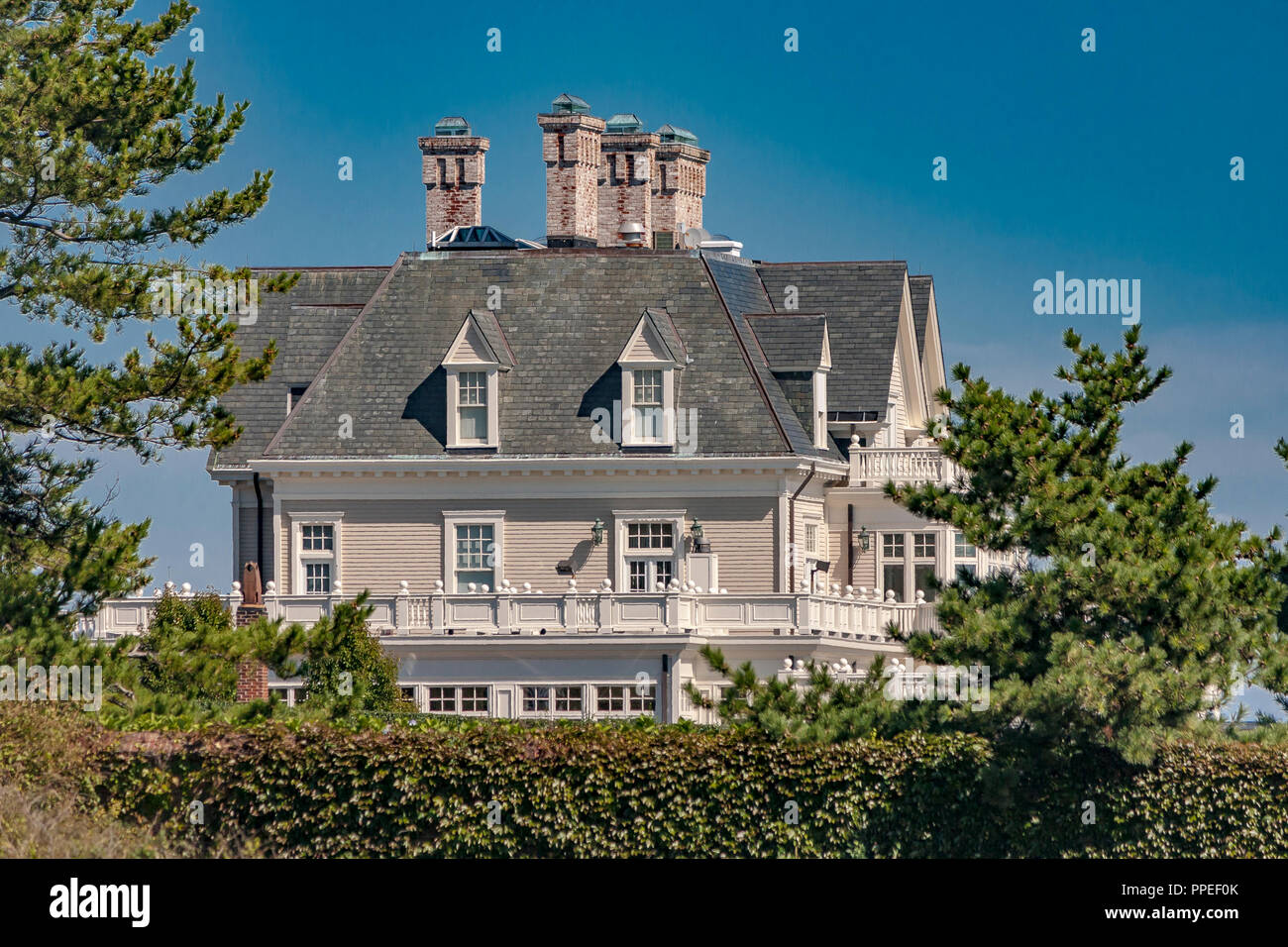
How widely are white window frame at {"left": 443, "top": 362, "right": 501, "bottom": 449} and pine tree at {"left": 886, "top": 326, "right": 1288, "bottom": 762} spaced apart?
18108 mm

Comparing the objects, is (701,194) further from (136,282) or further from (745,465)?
(136,282)

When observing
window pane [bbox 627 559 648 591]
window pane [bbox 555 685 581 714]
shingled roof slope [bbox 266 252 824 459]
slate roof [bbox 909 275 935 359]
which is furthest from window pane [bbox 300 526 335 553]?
slate roof [bbox 909 275 935 359]

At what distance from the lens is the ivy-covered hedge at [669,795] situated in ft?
96.0

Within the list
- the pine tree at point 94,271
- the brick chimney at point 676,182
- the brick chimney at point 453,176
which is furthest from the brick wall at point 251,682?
the brick chimney at point 676,182

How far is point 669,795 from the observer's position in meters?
29.8

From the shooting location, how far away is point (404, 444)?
4872 cm

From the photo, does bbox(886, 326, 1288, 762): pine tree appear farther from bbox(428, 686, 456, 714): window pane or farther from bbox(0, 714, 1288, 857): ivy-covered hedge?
bbox(428, 686, 456, 714): window pane

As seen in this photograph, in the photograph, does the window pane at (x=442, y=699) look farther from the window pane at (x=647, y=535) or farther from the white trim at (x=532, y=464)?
the window pane at (x=647, y=535)

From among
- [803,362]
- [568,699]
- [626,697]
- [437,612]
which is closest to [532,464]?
[437,612]

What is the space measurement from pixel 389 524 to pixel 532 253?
7045 mm

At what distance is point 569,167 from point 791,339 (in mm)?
10331

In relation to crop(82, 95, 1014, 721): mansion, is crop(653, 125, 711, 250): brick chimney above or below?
above

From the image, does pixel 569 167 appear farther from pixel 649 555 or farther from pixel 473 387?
pixel 649 555

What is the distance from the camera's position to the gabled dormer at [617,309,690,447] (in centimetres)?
4803
